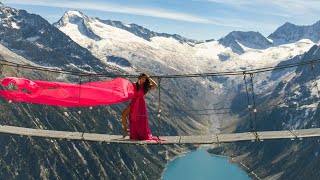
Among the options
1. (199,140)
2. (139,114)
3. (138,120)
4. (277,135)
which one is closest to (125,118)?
(138,120)

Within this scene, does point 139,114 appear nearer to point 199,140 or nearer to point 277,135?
point 199,140

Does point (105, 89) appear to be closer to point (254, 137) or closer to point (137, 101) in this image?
point (137, 101)

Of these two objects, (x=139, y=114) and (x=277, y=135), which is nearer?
(x=277, y=135)

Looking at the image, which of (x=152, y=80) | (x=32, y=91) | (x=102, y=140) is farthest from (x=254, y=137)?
(x=32, y=91)

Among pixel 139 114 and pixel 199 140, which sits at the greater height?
pixel 139 114

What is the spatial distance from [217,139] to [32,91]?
35.3 feet

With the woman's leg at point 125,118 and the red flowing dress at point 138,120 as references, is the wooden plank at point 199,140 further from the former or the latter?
the woman's leg at point 125,118

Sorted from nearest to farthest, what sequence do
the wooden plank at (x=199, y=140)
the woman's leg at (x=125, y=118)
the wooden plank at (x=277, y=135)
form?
1. the wooden plank at (x=199, y=140)
2. the wooden plank at (x=277, y=135)
3. the woman's leg at (x=125, y=118)

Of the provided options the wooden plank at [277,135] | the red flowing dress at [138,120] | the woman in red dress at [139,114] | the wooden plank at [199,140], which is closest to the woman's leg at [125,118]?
the woman in red dress at [139,114]

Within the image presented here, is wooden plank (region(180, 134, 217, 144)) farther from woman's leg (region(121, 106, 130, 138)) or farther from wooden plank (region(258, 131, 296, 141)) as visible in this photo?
woman's leg (region(121, 106, 130, 138))

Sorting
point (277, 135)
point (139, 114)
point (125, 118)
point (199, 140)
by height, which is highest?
point (139, 114)

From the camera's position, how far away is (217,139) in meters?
27.4

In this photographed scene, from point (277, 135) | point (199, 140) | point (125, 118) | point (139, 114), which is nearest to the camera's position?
point (199, 140)

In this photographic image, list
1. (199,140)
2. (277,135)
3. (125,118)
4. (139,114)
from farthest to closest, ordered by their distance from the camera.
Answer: (125,118)
(139,114)
(277,135)
(199,140)
